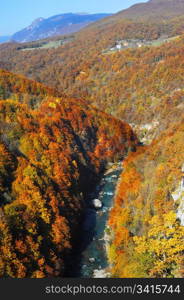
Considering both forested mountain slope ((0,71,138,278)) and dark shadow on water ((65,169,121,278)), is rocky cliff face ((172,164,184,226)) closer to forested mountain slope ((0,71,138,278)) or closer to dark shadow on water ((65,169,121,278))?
dark shadow on water ((65,169,121,278))

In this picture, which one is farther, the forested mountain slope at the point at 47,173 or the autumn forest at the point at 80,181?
the forested mountain slope at the point at 47,173

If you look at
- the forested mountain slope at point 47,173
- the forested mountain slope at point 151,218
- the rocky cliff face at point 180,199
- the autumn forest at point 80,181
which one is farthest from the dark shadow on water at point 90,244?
the rocky cliff face at point 180,199

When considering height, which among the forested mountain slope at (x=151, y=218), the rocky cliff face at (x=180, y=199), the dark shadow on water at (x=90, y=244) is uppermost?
the rocky cliff face at (x=180, y=199)

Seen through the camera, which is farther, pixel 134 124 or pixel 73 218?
pixel 134 124

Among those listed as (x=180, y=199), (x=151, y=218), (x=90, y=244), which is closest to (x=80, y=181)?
(x=90, y=244)

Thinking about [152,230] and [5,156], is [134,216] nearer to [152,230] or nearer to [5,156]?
[152,230]

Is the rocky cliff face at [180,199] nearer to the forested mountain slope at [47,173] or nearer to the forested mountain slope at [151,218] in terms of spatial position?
the forested mountain slope at [151,218]

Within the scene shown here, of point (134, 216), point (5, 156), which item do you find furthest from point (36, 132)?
point (134, 216)

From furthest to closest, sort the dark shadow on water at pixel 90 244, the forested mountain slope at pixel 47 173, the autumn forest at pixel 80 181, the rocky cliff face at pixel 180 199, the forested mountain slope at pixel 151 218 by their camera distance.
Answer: the dark shadow on water at pixel 90 244
the rocky cliff face at pixel 180 199
the forested mountain slope at pixel 47 173
the autumn forest at pixel 80 181
the forested mountain slope at pixel 151 218

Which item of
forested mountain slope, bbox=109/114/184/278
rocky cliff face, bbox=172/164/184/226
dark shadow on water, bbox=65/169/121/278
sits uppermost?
rocky cliff face, bbox=172/164/184/226

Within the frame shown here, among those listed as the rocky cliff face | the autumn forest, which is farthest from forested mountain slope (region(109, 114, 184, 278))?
the autumn forest

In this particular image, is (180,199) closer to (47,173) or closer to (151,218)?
(151,218)
